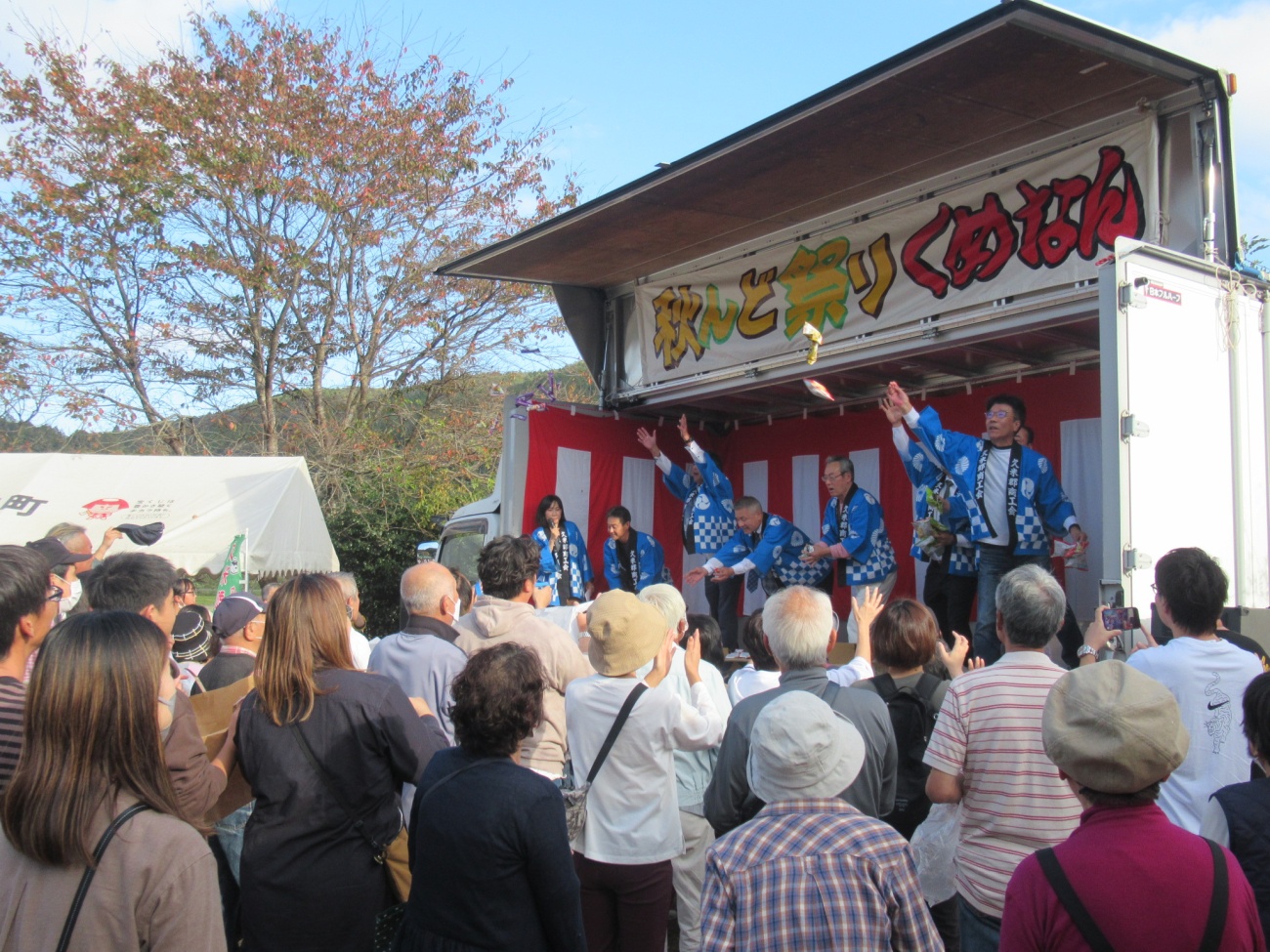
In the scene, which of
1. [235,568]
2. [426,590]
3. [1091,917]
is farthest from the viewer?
[235,568]

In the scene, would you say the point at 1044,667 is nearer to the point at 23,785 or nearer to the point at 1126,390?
the point at 1126,390

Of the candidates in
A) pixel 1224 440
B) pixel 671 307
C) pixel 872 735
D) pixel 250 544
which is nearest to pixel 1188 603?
pixel 872 735

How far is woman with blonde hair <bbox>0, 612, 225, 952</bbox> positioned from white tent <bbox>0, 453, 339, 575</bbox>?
8.33m

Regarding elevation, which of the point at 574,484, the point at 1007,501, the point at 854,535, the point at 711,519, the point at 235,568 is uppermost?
the point at 574,484

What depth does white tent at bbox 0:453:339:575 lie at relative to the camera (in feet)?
31.9

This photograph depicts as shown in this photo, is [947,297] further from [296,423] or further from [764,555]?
[296,423]

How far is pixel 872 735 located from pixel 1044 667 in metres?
0.51

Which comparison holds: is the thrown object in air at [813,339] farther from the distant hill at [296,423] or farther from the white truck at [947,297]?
the distant hill at [296,423]

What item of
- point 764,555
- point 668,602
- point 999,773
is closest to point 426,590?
point 668,602

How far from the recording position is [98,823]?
5.52ft

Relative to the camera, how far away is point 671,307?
26.5ft

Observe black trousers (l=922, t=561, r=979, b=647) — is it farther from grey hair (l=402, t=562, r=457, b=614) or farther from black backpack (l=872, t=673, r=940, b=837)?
grey hair (l=402, t=562, r=457, b=614)

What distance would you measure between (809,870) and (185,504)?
Result: 370 inches

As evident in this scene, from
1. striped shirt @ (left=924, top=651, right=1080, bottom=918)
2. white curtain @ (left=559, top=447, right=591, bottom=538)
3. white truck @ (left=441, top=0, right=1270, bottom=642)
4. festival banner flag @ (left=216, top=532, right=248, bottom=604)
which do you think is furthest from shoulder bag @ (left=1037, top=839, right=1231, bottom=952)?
festival banner flag @ (left=216, top=532, right=248, bottom=604)
